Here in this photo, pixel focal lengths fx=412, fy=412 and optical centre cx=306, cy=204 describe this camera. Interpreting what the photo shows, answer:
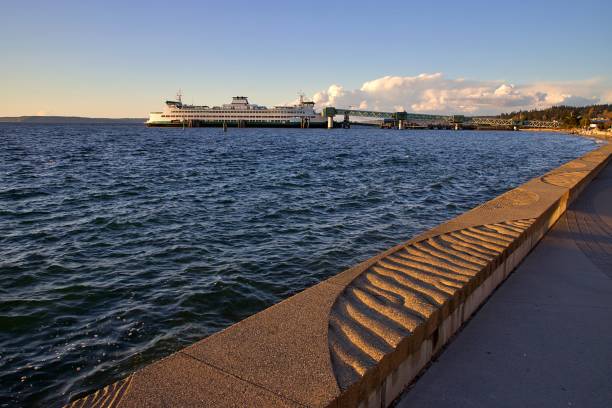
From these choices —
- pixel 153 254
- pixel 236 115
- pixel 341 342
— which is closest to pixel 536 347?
pixel 341 342

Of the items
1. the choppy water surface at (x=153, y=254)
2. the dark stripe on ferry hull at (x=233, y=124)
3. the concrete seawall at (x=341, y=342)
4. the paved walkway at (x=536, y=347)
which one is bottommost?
the choppy water surface at (x=153, y=254)

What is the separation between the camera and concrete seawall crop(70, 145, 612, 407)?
3.05 m

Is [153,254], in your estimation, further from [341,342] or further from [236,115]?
[236,115]

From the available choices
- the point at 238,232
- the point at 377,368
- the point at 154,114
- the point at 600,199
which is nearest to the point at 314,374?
the point at 377,368

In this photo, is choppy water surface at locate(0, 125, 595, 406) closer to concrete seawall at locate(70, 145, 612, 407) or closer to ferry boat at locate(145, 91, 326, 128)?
concrete seawall at locate(70, 145, 612, 407)

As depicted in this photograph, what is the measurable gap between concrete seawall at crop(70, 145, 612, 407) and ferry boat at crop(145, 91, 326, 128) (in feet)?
480

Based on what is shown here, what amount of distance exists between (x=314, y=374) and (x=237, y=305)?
4.17 metres

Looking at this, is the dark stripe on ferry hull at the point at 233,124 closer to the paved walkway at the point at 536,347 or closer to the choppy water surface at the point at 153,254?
the choppy water surface at the point at 153,254

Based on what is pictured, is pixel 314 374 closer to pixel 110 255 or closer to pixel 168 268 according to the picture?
pixel 168 268

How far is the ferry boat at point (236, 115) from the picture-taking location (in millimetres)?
148500

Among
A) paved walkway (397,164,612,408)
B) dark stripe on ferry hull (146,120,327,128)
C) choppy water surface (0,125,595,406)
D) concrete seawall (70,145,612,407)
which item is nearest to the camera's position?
concrete seawall (70,145,612,407)

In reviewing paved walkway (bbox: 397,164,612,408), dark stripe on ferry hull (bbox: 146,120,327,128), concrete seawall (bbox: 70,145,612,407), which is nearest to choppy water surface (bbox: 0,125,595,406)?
concrete seawall (bbox: 70,145,612,407)

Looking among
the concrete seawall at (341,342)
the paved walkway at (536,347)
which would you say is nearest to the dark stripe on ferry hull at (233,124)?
the paved walkway at (536,347)

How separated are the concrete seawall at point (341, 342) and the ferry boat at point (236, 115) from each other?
146302mm
